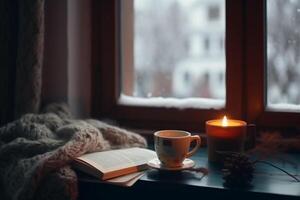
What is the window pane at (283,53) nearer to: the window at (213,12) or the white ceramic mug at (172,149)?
the window at (213,12)

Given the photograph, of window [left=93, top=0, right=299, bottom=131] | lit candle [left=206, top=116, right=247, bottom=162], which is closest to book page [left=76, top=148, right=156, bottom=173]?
lit candle [left=206, top=116, right=247, bottom=162]

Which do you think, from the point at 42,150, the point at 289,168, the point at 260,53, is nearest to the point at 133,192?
the point at 42,150

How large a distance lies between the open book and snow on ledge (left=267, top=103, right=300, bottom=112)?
1.27 feet

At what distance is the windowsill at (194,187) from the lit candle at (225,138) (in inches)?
2.1

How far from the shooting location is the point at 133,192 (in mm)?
1255

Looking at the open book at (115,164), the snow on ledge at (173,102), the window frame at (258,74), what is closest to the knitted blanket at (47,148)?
the open book at (115,164)

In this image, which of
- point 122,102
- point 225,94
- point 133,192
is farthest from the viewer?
point 122,102

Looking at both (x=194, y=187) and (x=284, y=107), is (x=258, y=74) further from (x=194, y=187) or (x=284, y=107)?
(x=194, y=187)

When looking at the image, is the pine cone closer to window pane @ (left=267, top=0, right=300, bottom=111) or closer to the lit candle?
the lit candle

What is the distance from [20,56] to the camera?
1458 millimetres

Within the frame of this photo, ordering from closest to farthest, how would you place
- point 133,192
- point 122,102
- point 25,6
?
point 133,192 < point 25,6 < point 122,102

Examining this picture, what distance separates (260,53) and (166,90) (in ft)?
1.02

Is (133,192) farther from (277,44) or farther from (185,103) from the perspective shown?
(277,44)

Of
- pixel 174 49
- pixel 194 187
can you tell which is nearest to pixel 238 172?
pixel 194 187
